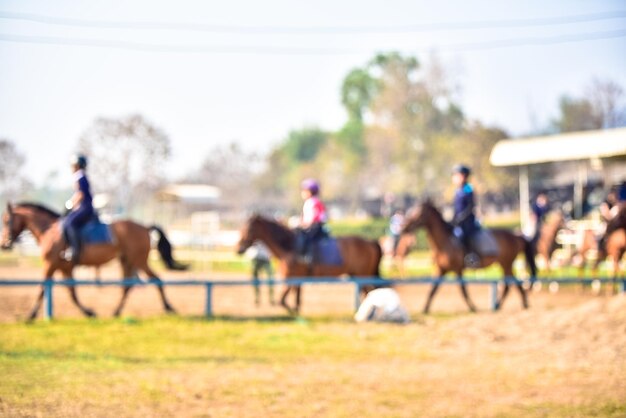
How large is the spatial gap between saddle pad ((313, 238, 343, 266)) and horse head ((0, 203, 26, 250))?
5.68 metres

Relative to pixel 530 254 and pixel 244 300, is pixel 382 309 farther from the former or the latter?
pixel 530 254

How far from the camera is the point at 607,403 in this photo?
8.90 metres

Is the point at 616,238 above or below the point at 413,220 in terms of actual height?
below

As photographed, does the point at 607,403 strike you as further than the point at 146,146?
No

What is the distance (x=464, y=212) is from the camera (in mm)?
18438

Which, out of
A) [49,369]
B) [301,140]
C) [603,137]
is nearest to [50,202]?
[301,140]

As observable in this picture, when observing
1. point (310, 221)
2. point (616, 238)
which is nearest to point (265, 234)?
point (310, 221)

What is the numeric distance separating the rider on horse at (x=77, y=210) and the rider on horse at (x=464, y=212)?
24.3 ft

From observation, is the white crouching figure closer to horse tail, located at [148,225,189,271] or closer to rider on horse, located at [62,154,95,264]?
horse tail, located at [148,225,189,271]

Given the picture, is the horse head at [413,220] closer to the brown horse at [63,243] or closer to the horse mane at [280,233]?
the horse mane at [280,233]

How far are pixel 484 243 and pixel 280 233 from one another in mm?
4726

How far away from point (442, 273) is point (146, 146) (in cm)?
3760

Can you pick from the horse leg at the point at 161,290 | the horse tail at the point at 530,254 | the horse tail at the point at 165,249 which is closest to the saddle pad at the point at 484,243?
the horse tail at the point at 530,254

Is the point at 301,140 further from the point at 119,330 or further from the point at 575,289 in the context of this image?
the point at 119,330
